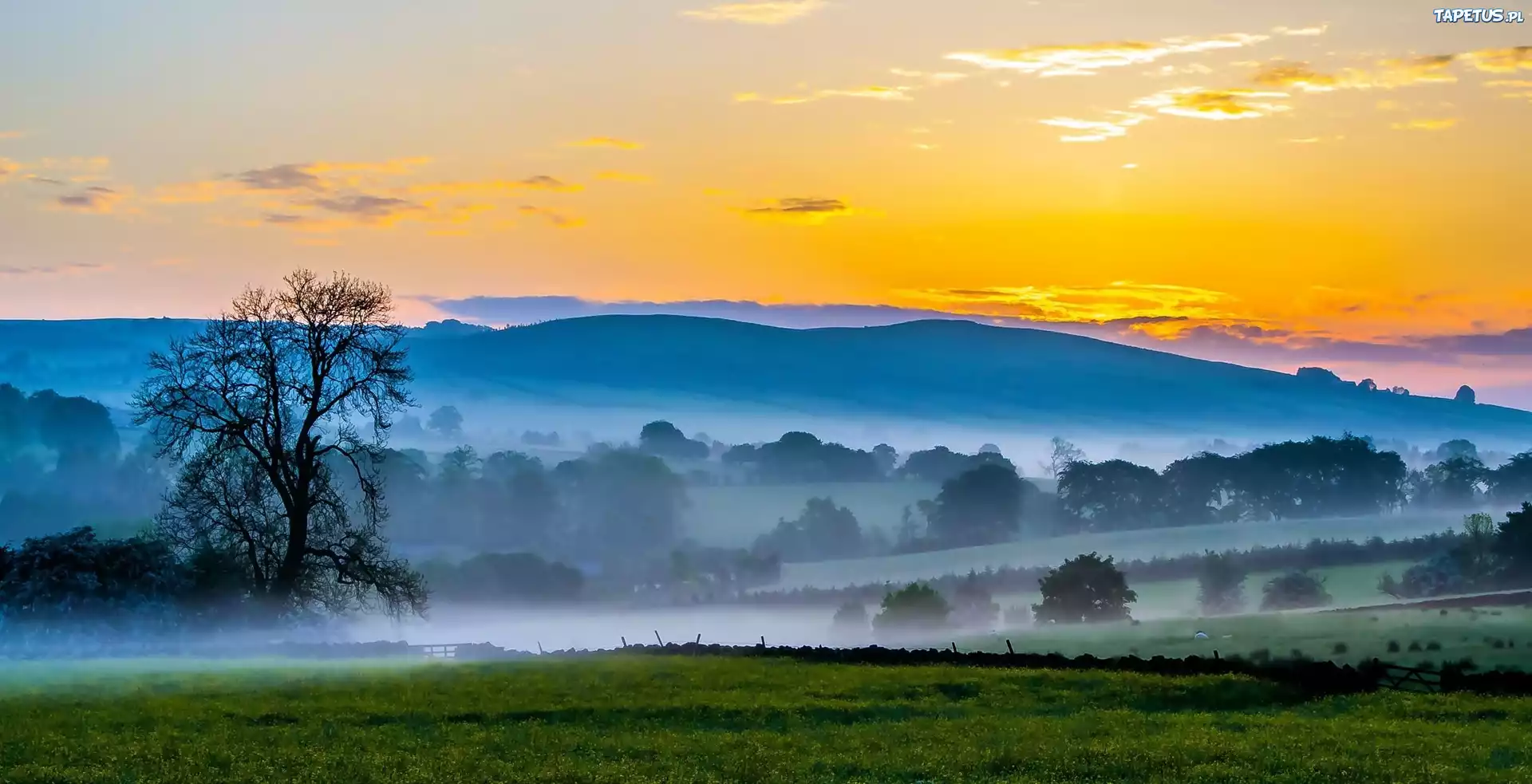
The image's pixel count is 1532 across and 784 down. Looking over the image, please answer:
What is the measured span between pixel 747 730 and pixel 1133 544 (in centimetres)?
12421

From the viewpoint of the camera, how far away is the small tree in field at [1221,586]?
120m

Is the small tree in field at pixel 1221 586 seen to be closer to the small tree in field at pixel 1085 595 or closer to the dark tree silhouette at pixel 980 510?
the small tree in field at pixel 1085 595

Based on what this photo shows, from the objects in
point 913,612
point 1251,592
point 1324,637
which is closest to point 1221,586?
point 1251,592

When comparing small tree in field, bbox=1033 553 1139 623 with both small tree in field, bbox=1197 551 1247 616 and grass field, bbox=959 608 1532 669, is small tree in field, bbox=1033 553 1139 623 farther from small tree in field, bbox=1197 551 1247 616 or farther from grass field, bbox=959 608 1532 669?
grass field, bbox=959 608 1532 669

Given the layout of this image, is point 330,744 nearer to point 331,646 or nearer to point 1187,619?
point 331,646

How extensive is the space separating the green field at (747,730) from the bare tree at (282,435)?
12473 mm

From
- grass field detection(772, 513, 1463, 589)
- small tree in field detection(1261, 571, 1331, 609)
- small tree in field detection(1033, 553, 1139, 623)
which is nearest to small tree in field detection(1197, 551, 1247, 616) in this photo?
small tree in field detection(1261, 571, 1331, 609)

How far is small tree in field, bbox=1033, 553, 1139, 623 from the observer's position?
10875 centimetres

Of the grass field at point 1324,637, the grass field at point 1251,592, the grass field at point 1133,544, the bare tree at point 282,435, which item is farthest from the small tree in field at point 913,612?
the bare tree at point 282,435

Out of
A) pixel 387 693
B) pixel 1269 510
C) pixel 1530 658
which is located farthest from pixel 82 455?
pixel 1530 658

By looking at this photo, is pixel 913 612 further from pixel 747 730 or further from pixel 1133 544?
pixel 747 730

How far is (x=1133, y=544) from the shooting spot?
15588cm

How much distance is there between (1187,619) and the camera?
87.9m

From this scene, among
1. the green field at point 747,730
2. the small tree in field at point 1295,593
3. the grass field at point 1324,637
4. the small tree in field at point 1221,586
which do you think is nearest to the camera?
the green field at point 747,730
